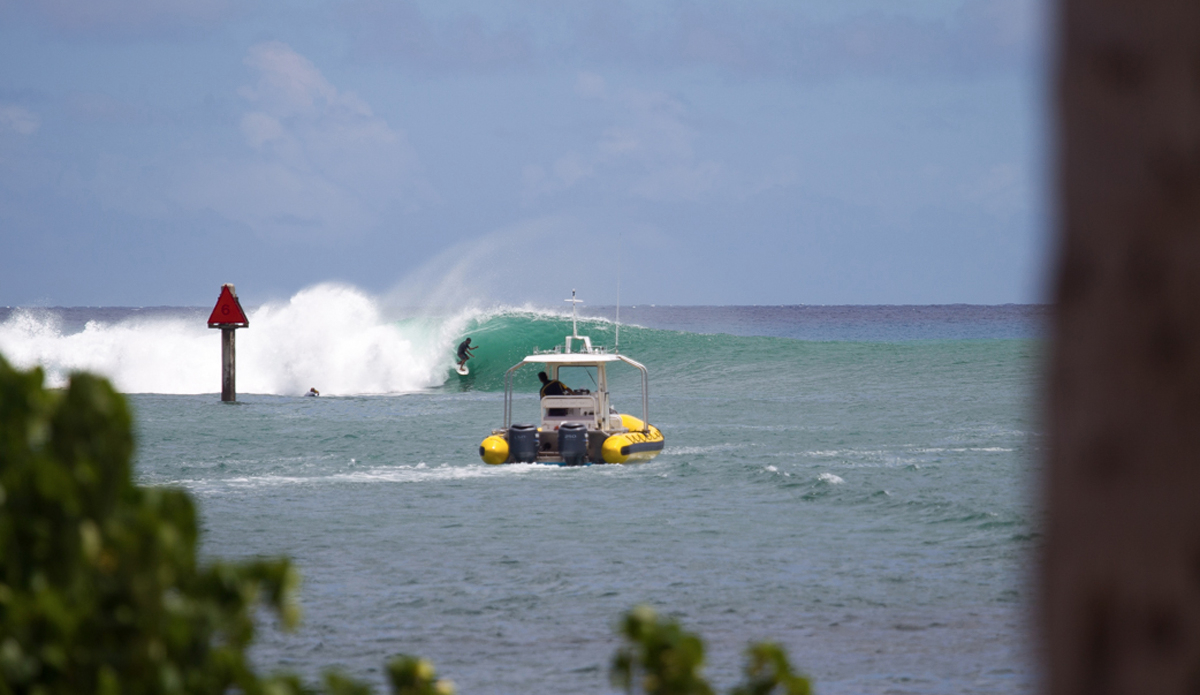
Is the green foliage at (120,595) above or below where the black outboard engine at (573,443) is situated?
above

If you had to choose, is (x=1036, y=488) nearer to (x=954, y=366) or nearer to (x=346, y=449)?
(x=346, y=449)

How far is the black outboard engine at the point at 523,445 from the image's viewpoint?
17609 millimetres

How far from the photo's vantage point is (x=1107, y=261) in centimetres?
117

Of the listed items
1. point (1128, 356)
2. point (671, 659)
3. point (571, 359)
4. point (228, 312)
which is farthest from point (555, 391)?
point (1128, 356)

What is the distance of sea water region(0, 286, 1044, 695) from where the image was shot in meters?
8.08

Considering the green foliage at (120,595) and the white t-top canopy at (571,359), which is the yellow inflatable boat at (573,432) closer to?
the white t-top canopy at (571,359)

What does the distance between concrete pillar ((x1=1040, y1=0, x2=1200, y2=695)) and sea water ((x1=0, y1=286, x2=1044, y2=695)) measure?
10cm

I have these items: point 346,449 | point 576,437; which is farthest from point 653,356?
point 576,437

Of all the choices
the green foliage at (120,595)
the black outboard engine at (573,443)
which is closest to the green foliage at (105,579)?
the green foliage at (120,595)

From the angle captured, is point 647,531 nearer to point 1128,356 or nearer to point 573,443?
point 573,443

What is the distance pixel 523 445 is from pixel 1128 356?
1659cm

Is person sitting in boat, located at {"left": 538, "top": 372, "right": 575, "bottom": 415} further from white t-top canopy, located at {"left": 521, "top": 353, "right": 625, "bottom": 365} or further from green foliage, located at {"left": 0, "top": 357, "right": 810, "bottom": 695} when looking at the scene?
green foliage, located at {"left": 0, "top": 357, "right": 810, "bottom": 695}

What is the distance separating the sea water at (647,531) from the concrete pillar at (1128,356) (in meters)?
0.10

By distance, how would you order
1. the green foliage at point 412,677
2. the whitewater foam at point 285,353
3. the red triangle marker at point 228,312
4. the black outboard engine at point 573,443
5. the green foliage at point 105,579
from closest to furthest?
the green foliage at point 105,579 → the green foliage at point 412,677 → the black outboard engine at point 573,443 → the red triangle marker at point 228,312 → the whitewater foam at point 285,353
